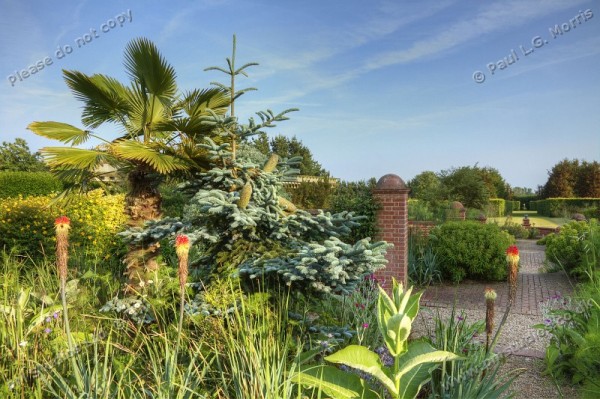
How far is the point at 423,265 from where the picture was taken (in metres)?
10.1

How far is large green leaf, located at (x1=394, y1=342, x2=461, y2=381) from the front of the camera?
2488 mm

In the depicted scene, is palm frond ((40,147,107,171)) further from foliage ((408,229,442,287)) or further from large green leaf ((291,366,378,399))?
foliage ((408,229,442,287))

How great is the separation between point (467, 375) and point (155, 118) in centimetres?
426

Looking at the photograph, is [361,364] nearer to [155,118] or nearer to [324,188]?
[155,118]

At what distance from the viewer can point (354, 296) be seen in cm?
584

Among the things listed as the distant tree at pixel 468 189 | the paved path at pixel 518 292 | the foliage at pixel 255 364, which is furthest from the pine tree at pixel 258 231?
the distant tree at pixel 468 189

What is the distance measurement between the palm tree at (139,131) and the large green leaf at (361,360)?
2.91 metres

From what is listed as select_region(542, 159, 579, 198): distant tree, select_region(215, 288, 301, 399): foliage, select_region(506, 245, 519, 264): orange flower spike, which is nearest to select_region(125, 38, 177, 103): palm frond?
select_region(215, 288, 301, 399): foliage

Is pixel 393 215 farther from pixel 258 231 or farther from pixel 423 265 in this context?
pixel 258 231

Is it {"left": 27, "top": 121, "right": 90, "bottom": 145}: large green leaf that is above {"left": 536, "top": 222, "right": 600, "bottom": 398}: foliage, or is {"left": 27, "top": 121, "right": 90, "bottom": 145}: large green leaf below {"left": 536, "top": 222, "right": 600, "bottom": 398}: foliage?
above

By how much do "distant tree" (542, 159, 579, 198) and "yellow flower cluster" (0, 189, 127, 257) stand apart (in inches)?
1358

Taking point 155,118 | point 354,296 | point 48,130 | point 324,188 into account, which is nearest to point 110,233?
point 48,130

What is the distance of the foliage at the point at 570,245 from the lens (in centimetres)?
1034

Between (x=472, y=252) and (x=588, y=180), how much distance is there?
3049 centimetres
